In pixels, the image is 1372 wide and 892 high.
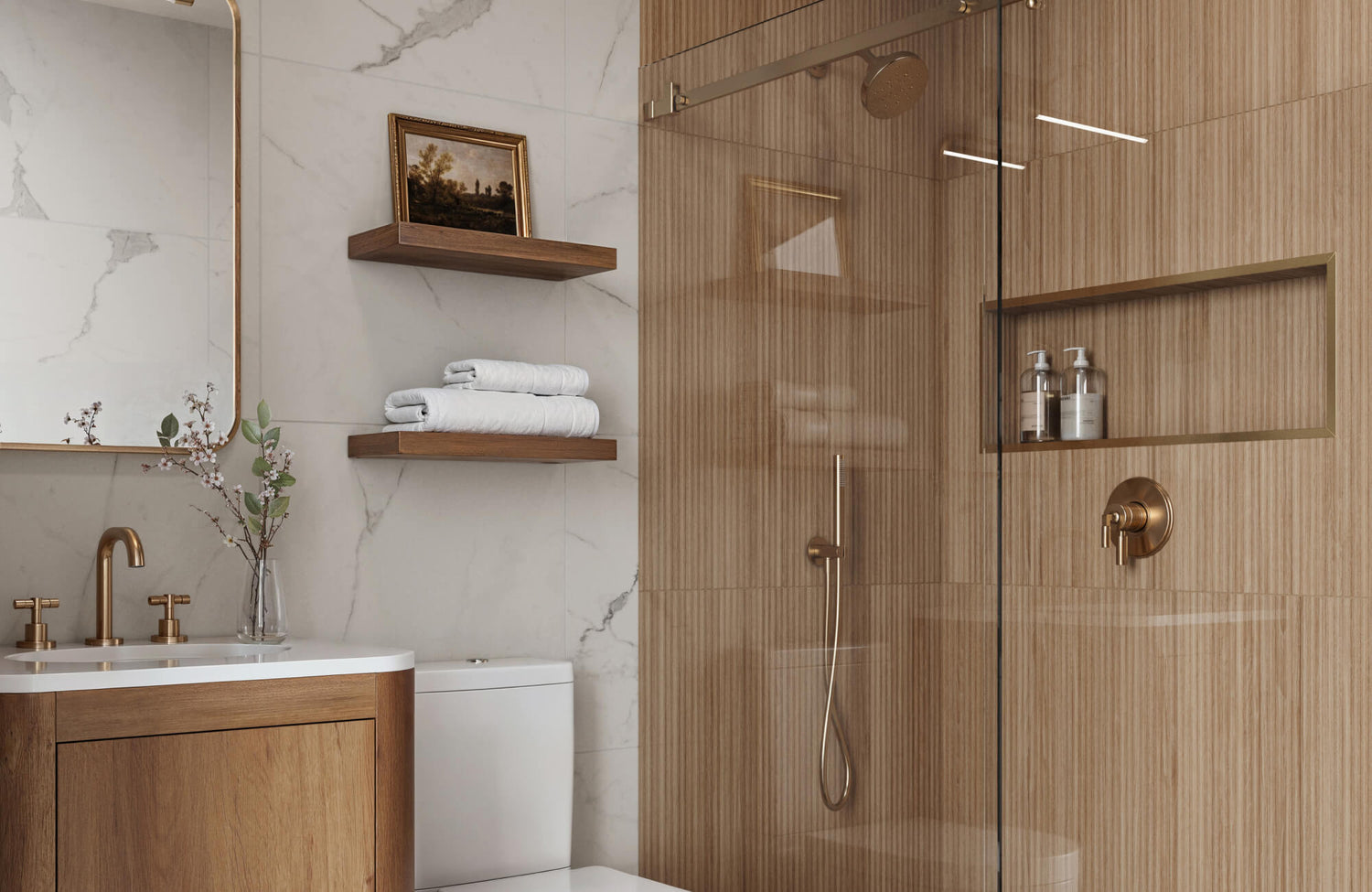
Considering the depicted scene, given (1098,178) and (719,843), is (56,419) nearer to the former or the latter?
(719,843)

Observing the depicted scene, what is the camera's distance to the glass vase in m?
1.93

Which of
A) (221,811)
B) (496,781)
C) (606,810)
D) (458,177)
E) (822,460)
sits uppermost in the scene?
(458,177)

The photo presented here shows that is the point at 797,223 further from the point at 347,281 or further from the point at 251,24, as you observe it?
the point at 251,24

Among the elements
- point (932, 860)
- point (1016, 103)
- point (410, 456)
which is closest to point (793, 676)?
point (932, 860)

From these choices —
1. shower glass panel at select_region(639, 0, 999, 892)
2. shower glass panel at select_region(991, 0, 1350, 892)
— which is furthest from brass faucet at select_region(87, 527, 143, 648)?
shower glass panel at select_region(991, 0, 1350, 892)

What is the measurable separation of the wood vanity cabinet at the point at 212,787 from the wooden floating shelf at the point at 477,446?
0.47 metres

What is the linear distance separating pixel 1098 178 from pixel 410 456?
4.37ft

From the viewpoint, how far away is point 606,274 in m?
2.54

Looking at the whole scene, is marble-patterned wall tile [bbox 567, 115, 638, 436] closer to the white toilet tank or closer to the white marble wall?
the white marble wall

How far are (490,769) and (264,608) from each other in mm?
484

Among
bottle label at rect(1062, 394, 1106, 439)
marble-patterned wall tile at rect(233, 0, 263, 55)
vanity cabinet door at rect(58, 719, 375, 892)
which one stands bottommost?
vanity cabinet door at rect(58, 719, 375, 892)

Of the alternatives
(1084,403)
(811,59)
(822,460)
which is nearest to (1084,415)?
(1084,403)

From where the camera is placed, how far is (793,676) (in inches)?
84.1

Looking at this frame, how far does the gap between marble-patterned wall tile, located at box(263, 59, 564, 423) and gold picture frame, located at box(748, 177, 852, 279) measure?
499 millimetres
